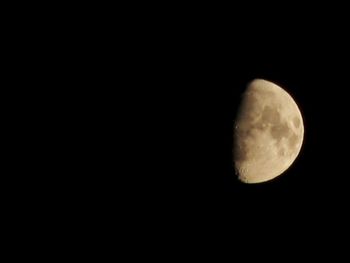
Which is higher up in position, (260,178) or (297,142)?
(297,142)

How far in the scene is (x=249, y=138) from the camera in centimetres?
502

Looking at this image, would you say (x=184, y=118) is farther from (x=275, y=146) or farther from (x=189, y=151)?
(x=275, y=146)

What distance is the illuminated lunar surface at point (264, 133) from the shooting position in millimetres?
5016

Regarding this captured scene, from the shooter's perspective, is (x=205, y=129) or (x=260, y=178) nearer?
(x=205, y=129)

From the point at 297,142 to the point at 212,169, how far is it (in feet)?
3.53

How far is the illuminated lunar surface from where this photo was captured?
5.02 m

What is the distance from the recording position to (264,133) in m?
5.00

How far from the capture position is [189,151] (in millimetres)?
5016

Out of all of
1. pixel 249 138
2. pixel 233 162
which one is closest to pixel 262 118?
pixel 249 138

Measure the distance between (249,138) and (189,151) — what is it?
2.11 ft

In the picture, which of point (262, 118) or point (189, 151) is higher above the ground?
point (262, 118)

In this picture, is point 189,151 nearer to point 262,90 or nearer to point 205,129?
point 205,129

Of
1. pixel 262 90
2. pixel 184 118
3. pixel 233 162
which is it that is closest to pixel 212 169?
pixel 233 162

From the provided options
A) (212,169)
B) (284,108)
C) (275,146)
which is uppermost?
(284,108)
